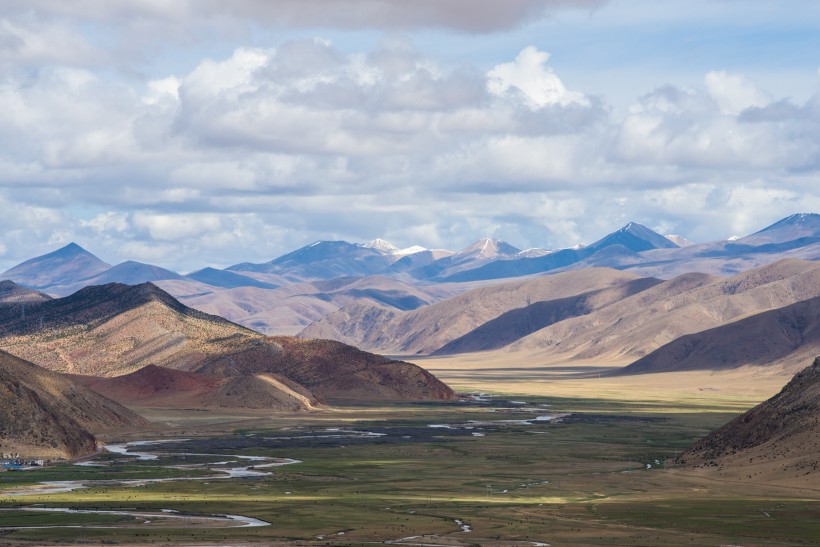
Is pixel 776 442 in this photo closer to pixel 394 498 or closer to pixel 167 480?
pixel 394 498

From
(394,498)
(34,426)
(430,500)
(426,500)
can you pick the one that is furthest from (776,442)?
(34,426)

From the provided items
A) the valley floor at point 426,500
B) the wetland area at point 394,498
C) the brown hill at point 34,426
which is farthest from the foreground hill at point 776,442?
the brown hill at point 34,426

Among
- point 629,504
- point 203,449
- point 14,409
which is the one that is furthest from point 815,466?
point 14,409

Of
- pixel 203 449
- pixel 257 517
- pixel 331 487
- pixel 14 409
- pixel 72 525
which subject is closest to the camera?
pixel 72 525

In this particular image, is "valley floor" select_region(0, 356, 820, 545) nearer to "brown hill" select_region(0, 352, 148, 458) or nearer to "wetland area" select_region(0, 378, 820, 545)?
"wetland area" select_region(0, 378, 820, 545)

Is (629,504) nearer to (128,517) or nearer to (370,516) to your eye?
(370,516)

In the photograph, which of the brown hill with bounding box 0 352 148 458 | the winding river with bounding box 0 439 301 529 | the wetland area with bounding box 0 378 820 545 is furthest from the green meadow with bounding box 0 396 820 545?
the brown hill with bounding box 0 352 148 458

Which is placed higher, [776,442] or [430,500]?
[776,442]

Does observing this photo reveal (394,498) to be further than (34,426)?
No

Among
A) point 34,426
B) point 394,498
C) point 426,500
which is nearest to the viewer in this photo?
point 426,500
